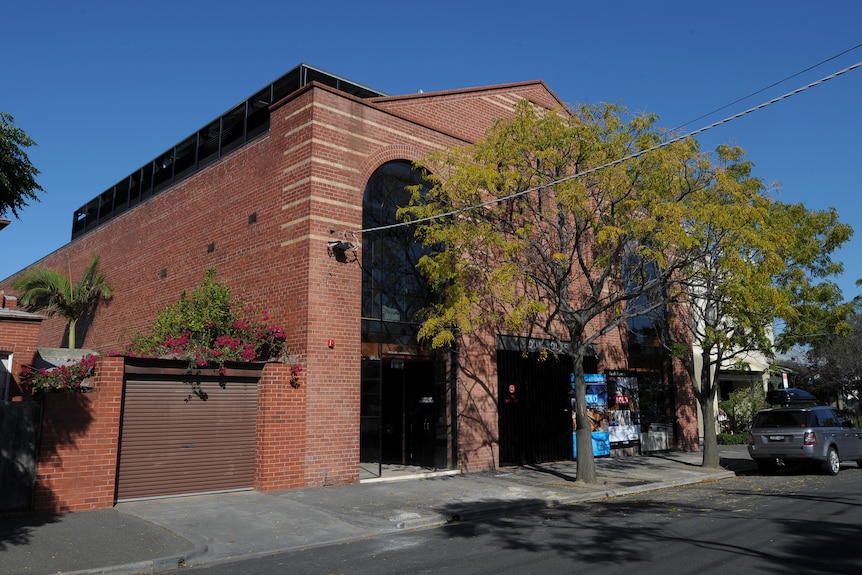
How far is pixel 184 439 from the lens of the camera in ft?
41.1

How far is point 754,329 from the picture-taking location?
17.3 m

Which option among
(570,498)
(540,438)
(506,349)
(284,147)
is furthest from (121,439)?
(540,438)

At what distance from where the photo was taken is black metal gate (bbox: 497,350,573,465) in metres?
18.2

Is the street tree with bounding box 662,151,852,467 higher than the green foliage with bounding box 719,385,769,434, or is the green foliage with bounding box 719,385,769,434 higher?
the street tree with bounding box 662,151,852,467

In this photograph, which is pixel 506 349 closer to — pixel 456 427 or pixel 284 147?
pixel 456 427

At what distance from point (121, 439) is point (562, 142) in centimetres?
1097

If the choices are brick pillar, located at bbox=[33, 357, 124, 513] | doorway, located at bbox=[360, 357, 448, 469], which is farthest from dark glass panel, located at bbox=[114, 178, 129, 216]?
brick pillar, located at bbox=[33, 357, 124, 513]

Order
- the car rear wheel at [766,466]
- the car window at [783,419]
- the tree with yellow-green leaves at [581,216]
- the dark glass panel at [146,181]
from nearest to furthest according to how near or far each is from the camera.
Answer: the tree with yellow-green leaves at [581,216], the car window at [783,419], the car rear wheel at [766,466], the dark glass panel at [146,181]

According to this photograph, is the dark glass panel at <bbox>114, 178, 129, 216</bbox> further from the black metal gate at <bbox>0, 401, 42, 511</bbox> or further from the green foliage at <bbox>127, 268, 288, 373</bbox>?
the black metal gate at <bbox>0, 401, 42, 511</bbox>

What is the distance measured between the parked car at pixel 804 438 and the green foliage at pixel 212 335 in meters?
13.3

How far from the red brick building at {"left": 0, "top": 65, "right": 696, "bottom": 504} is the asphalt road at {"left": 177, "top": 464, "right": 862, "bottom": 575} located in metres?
5.11

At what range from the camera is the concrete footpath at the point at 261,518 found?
821cm

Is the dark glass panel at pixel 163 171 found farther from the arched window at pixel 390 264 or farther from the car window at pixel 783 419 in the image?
the car window at pixel 783 419

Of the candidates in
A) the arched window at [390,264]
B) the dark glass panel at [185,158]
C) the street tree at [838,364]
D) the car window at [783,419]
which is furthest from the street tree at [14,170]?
the street tree at [838,364]
